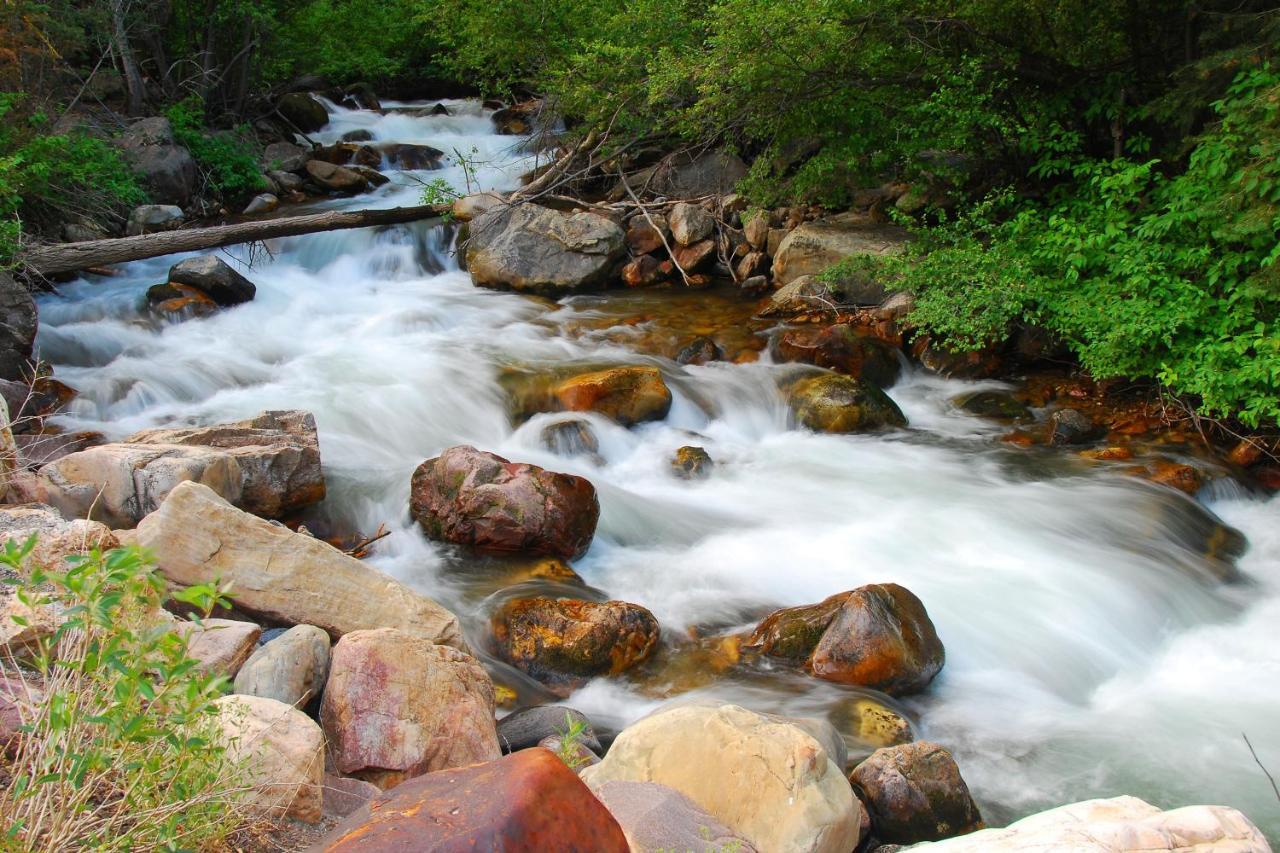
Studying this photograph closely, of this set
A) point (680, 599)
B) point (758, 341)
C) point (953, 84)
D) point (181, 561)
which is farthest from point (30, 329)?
point (953, 84)

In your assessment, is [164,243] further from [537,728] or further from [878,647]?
[878,647]

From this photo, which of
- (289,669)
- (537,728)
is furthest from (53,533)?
(537,728)

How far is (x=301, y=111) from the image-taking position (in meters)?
18.8

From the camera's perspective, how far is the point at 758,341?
1083 cm

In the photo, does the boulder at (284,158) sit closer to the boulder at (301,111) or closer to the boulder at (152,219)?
the boulder at (301,111)

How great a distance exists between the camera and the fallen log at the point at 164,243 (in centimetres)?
960

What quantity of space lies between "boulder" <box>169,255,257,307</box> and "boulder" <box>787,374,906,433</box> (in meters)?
6.50

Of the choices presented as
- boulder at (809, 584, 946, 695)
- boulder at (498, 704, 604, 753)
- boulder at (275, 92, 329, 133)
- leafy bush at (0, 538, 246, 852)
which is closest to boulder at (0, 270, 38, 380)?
boulder at (498, 704, 604, 753)

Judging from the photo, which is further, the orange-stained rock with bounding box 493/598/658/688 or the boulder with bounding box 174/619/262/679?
the orange-stained rock with bounding box 493/598/658/688

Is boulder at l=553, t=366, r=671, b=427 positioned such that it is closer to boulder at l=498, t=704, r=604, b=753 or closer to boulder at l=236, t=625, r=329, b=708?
boulder at l=498, t=704, r=604, b=753

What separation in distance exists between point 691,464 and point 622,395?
3.43ft

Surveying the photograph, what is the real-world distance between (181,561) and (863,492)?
5383 mm

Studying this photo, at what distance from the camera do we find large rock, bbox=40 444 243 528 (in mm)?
5718

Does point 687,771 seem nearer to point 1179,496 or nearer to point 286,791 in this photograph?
point 286,791
